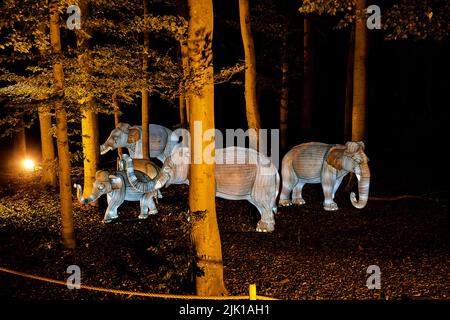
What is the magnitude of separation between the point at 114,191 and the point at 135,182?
517 mm

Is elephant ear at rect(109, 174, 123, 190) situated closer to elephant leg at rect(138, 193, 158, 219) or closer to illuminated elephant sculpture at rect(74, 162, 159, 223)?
illuminated elephant sculpture at rect(74, 162, 159, 223)

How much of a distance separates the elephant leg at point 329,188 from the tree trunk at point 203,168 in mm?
5548

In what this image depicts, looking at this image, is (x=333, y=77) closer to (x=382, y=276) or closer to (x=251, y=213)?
(x=251, y=213)

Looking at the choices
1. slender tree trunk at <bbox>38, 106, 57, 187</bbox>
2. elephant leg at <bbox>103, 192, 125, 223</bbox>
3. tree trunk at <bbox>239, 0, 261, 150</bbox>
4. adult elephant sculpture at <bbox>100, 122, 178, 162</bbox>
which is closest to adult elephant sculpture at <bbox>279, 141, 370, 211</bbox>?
tree trunk at <bbox>239, 0, 261, 150</bbox>

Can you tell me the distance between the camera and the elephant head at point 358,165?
9945mm

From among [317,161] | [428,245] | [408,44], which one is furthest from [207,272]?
[408,44]

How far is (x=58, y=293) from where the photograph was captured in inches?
240

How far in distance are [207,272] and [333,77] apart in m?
27.8

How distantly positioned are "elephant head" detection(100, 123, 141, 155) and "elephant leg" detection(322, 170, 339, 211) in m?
6.00

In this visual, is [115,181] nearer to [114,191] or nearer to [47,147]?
[114,191]

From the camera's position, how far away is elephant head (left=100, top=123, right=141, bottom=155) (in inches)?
509

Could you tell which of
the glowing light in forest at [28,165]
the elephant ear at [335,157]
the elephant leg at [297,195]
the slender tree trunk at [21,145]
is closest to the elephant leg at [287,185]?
the elephant leg at [297,195]

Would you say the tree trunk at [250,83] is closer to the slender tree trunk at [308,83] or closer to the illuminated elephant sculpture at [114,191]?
the illuminated elephant sculpture at [114,191]

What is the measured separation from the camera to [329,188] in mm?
10617
